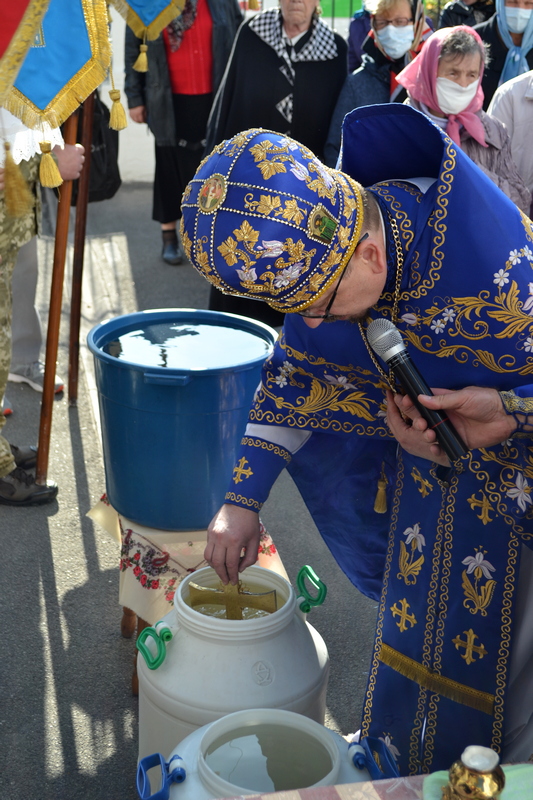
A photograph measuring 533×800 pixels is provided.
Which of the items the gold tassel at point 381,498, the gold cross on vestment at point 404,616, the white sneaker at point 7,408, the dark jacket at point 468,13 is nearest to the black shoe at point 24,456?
the white sneaker at point 7,408

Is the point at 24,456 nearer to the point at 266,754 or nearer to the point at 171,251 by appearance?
the point at 266,754

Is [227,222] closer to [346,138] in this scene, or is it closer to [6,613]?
[346,138]

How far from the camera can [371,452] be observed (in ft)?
6.33

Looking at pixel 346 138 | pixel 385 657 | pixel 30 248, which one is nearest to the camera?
pixel 346 138

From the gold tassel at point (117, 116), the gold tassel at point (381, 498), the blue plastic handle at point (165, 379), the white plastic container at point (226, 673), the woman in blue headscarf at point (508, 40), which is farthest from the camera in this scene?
the woman in blue headscarf at point (508, 40)

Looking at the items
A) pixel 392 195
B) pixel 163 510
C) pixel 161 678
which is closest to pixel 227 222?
pixel 392 195

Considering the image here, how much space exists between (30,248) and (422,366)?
9.38 feet

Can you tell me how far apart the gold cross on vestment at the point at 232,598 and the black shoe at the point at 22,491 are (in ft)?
5.30

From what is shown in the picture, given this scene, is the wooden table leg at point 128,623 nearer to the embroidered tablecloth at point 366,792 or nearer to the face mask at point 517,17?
the embroidered tablecloth at point 366,792

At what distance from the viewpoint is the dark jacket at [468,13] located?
208 inches

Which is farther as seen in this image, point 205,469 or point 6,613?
point 6,613

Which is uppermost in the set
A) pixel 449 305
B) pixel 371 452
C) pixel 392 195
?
pixel 392 195

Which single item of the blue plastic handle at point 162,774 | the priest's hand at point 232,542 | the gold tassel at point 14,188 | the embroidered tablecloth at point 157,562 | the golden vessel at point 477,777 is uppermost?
the gold tassel at point 14,188

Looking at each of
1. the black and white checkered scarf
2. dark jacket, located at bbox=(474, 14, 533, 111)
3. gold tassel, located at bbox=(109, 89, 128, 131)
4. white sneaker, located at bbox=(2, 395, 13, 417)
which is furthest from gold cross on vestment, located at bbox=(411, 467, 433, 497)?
dark jacket, located at bbox=(474, 14, 533, 111)
